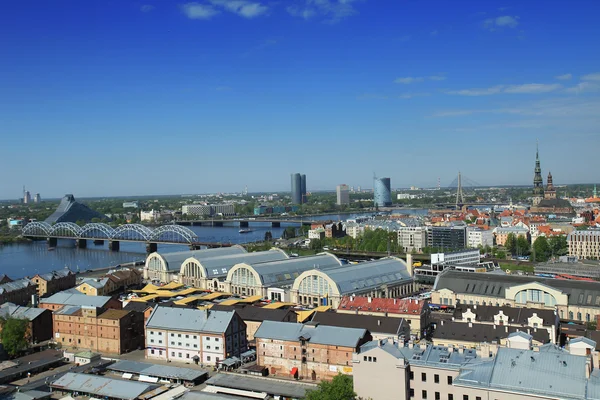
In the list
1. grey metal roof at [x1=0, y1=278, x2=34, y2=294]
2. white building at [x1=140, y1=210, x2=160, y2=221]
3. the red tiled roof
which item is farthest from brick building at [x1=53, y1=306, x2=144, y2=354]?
white building at [x1=140, y1=210, x2=160, y2=221]

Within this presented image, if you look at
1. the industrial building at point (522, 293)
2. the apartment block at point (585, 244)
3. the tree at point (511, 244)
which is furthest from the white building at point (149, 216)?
the industrial building at point (522, 293)

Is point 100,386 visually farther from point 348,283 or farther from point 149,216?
point 149,216

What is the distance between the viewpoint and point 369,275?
83.0 feet

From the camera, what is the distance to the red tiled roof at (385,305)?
19.1 metres

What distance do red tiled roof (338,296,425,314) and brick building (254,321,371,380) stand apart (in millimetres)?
4035

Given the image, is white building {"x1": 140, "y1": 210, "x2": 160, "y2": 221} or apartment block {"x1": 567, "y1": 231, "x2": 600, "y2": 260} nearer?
apartment block {"x1": 567, "y1": 231, "x2": 600, "y2": 260}

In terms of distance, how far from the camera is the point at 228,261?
31.0 m

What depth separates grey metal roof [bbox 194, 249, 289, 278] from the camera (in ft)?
97.3

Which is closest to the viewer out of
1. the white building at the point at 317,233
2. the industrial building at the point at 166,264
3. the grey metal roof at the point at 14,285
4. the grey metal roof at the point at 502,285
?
the grey metal roof at the point at 502,285

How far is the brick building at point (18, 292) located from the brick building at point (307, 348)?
14.7m

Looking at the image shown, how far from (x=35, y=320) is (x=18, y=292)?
7.06 metres

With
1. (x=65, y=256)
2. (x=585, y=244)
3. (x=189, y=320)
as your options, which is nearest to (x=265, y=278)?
(x=189, y=320)

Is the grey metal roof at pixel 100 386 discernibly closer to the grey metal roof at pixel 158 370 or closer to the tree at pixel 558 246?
the grey metal roof at pixel 158 370

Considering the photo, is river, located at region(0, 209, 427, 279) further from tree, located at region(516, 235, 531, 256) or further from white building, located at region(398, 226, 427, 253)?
tree, located at region(516, 235, 531, 256)
